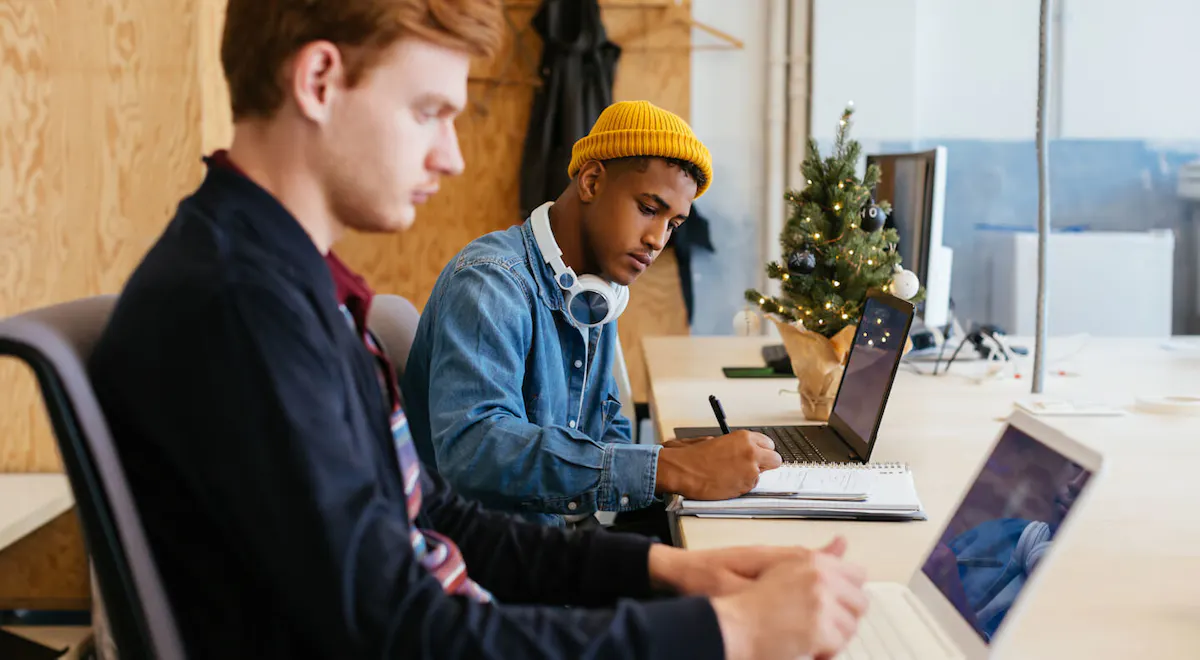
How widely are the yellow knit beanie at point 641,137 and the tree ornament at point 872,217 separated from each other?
0.50 m

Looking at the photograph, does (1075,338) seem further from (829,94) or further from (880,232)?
(829,94)

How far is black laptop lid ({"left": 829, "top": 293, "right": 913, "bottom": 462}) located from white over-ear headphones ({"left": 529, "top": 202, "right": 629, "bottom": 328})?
393 millimetres

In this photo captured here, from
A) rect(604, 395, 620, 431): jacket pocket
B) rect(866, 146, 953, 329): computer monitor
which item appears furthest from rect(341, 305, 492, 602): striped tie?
rect(866, 146, 953, 329): computer monitor

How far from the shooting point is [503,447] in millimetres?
1410

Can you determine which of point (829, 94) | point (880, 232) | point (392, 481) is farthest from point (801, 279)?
point (829, 94)

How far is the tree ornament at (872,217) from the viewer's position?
2143mm

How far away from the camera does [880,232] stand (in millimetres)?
2018

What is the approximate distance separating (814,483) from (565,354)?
1.73ft

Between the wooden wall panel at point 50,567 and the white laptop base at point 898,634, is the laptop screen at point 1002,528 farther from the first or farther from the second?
the wooden wall panel at point 50,567

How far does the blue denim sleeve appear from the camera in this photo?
1.41 m

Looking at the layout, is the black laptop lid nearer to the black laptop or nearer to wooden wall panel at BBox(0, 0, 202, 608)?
the black laptop

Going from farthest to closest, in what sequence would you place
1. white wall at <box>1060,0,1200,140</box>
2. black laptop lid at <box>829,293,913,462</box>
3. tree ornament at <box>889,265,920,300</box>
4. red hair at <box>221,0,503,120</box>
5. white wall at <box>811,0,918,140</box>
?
white wall at <box>1060,0,1200,140</box> → white wall at <box>811,0,918,140</box> → tree ornament at <box>889,265,920,300</box> → black laptop lid at <box>829,293,913,462</box> → red hair at <box>221,0,503,120</box>

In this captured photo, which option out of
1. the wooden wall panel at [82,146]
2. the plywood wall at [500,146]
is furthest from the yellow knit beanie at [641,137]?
the plywood wall at [500,146]

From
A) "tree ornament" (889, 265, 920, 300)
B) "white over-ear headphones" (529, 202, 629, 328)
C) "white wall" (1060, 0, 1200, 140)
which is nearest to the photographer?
"white over-ear headphones" (529, 202, 629, 328)
